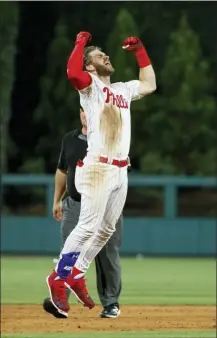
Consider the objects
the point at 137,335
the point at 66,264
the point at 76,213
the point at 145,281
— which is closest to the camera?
the point at 66,264

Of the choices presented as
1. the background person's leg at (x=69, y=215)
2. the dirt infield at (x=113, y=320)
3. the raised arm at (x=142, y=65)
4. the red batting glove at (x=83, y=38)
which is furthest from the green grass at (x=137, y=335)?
the red batting glove at (x=83, y=38)

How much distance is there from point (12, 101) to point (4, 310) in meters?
16.0

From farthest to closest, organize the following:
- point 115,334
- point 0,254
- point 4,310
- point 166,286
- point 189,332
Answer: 1. point 0,254
2. point 166,286
3. point 4,310
4. point 189,332
5. point 115,334

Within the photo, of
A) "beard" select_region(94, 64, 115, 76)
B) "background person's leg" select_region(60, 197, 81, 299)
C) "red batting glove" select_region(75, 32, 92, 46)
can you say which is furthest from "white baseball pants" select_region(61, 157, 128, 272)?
"background person's leg" select_region(60, 197, 81, 299)

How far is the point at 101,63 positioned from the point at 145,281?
8.33m

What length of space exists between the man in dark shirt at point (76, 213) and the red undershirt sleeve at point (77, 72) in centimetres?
165

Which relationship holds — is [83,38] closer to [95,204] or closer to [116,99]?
[116,99]

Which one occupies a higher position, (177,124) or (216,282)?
(177,124)

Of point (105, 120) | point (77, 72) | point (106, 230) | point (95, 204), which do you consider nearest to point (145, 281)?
point (106, 230)

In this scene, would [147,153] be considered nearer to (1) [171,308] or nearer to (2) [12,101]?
(2) [12,101]

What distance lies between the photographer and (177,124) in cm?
2594

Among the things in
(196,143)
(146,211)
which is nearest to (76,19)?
(196,143)

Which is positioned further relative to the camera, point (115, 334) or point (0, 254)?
point (0, 254)

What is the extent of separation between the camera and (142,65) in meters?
6.81
